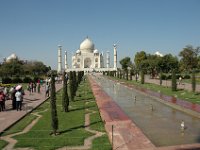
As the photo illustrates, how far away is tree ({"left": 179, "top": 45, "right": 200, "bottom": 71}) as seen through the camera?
40719mm

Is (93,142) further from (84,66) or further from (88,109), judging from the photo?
(84,66)

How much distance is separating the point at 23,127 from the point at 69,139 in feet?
6.41

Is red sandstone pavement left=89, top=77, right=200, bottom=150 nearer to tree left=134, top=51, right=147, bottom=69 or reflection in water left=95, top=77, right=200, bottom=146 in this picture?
reflection in water left=95, top=77, right=200, bottom=146

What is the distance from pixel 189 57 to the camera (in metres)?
41.1

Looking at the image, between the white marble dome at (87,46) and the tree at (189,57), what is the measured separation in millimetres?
41964

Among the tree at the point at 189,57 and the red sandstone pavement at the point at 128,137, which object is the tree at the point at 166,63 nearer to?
the tree at the point at 189,57

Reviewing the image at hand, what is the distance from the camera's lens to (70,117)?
29.2ft

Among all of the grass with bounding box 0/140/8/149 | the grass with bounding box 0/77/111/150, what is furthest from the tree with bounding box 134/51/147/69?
the grass with bounding box 0/140/8/149

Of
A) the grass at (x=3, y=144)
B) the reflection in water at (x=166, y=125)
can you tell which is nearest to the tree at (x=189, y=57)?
the reflection in water at (x=166, y=125)

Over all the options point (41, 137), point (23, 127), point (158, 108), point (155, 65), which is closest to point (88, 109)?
point (158, 108)

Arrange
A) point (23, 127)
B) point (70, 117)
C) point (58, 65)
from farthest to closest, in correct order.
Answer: point (58, 65)
point (70, 117)
point (23, 127)

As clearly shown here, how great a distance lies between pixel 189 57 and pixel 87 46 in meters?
43.1

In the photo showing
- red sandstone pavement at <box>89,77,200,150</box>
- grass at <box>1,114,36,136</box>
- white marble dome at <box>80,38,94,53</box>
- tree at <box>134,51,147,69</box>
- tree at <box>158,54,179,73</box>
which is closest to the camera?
red sandstone pavement at <box>89,77,200,150</box>

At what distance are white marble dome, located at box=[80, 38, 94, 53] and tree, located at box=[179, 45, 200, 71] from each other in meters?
42.0
